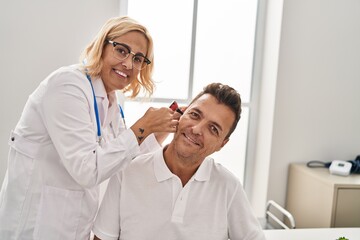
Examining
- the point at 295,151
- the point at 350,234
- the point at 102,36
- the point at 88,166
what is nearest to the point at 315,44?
the point at 295,151

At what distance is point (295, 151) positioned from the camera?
9.16 feet

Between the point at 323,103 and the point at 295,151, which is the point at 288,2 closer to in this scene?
the point at 323,103

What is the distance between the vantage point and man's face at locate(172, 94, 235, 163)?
1396 millimetres

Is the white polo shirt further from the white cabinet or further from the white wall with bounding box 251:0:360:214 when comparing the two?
the white wall with bounding box 251:0:360:214

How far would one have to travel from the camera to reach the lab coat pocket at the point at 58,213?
4.35 ft

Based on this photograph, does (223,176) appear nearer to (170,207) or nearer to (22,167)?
(170,207)

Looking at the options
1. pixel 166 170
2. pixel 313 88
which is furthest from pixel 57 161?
pixel 313 88

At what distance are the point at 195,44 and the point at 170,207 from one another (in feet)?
5.48

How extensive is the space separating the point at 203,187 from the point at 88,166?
0.48m

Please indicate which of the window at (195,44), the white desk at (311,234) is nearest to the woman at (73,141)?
the white desk at (311,234)

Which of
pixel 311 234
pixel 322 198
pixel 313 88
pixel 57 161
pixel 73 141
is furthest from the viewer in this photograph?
pixel 313 88

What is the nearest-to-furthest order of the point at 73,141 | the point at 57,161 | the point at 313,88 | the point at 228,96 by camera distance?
the point at 73,141 < the point at 57,161 < the point at 228,96 < the point at 313,88

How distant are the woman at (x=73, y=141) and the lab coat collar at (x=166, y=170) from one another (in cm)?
13

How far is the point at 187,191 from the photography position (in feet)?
4.66
